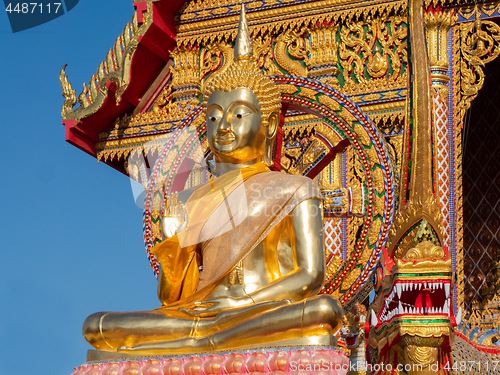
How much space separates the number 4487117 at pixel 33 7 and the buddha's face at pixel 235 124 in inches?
Answer: 40.7

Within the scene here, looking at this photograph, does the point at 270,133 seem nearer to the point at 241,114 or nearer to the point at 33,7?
the point at 241,114

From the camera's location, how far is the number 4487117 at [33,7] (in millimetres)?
4418

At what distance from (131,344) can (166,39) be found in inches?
132

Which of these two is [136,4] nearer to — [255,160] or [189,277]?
[255,160]

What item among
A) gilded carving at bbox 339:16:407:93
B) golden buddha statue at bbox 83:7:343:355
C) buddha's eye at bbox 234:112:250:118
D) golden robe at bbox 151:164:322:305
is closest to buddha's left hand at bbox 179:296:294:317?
golden buddha statue at bbox 83:7:343:355

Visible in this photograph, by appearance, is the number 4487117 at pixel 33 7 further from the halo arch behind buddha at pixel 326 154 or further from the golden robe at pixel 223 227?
the golden robe at pixel 223 227

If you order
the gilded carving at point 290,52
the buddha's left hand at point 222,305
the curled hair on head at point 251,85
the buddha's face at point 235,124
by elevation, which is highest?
the gilded carving at point 290,52

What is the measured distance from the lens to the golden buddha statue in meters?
3.34

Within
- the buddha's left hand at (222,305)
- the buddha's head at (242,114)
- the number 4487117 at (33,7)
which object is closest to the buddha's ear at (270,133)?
the buddha's head at (242,114)

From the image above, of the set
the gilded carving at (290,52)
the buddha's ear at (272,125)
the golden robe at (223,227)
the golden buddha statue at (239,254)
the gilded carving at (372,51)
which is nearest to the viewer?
the golden buddha statue at (239,254)

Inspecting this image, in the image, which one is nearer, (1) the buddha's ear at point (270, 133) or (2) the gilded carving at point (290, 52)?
(1) the buddha's ear at point (270, 133)

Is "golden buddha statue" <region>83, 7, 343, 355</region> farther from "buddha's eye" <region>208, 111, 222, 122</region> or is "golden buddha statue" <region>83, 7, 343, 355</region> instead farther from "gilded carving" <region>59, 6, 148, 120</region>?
"gilded carving" <region>59, 6, 148, 120</region>

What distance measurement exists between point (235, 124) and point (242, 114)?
0.07 metres

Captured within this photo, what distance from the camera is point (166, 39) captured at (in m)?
A: 6.31
